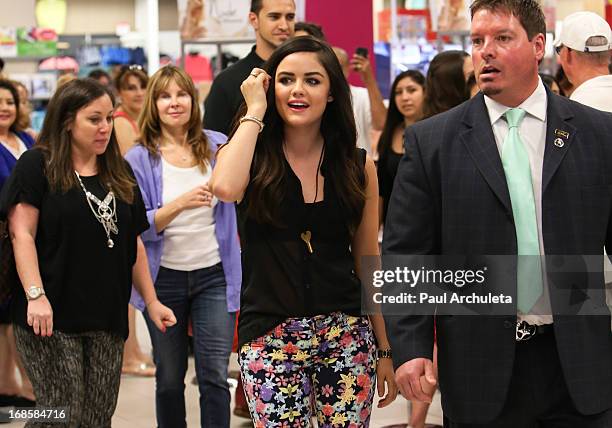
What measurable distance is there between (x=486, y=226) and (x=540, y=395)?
0.44 m

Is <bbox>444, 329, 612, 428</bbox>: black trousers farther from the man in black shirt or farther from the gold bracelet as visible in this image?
the man in black shirt

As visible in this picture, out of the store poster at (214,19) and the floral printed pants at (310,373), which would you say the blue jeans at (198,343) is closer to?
the floral printed pants at (310,373)

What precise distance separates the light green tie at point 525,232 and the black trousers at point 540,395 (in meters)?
0.11

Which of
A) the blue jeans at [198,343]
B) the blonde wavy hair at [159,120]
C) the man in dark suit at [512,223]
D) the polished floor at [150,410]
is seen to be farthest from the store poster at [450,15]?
the man in dark suit at [512,223]

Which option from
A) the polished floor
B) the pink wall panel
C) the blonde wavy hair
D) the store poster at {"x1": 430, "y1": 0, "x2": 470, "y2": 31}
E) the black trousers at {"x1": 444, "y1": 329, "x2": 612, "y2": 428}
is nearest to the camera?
the black trousers at {"x1": 444, "y1": 329, "x2": 612, "y2": 428}

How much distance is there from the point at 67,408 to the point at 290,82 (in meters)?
1.68

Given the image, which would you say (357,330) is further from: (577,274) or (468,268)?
(577,274)

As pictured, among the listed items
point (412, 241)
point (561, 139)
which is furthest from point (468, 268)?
point (561, 139)

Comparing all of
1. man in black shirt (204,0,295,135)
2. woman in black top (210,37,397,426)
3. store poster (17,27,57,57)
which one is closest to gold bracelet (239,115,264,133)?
woman in black top (210,37,397,426)

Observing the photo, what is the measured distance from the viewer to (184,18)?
308 inches

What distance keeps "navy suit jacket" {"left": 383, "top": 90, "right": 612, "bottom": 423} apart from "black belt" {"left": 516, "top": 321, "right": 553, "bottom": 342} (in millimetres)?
35

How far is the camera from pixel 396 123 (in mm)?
5980

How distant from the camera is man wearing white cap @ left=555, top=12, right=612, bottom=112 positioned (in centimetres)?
419

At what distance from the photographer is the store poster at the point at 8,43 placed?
12.4 metres
